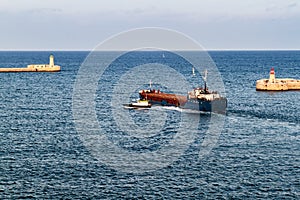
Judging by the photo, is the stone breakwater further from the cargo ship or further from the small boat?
the small boat

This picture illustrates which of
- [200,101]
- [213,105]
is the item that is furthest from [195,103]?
[213,105]

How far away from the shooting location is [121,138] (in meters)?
96.4

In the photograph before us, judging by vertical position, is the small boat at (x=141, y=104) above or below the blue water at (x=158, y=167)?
above

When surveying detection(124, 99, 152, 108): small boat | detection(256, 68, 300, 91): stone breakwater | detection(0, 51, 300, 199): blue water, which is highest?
detection(256, 68, 300, 91): stone breakwater

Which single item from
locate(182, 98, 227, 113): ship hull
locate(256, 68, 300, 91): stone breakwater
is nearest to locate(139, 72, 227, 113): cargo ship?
locate(182, 98, 227, 113): ship hull

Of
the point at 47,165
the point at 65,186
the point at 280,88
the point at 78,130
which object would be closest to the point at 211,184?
the point at 65,186

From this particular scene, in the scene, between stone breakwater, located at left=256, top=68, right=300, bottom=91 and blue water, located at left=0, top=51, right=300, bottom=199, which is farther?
stone breakwater, located at left=256, top=68, right=300, bottom=91

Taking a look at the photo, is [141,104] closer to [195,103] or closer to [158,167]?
[195,103]

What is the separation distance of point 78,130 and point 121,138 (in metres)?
11.1

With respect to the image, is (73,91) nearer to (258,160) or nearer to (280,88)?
(280,88)

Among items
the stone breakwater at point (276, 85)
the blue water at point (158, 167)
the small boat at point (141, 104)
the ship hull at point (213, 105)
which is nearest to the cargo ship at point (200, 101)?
the ship hull at point (213, 105)

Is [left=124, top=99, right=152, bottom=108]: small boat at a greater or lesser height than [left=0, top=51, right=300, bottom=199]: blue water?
greater

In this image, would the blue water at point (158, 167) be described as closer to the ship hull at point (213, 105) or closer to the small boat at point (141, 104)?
the ship hull at point (213, 105)

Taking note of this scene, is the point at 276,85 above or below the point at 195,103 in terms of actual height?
above
